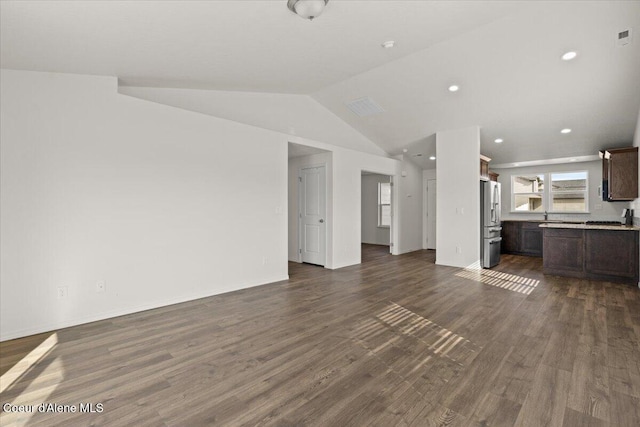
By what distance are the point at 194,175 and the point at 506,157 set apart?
24.3 ft

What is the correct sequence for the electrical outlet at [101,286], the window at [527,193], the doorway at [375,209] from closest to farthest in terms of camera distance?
1. the electrical outlet at [101,286]
2. the window at [527,193]
3. the doorway at [375,209]

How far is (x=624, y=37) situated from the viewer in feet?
11.8

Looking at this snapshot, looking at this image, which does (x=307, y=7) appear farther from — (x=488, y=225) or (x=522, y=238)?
(x=522, y=238)

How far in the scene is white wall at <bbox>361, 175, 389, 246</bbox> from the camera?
973cm

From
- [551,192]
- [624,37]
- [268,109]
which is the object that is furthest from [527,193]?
[268,109]

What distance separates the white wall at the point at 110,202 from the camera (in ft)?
9.66

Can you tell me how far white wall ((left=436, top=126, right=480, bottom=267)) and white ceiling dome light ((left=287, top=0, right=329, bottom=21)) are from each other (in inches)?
184

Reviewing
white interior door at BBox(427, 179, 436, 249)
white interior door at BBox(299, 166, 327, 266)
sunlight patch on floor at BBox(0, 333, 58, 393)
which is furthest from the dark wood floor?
white interior door at BBox(427, 179, 436, 249)

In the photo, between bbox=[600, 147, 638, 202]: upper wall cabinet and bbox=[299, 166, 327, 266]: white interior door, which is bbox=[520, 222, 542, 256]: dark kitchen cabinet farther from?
bbox=[299, 166, 327, 266]: white interior door

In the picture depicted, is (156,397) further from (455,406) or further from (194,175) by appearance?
(194,175)

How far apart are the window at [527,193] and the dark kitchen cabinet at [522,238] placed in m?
0.72

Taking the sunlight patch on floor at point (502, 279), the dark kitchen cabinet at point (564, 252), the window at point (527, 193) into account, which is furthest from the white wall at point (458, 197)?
the window at point (527, 193)

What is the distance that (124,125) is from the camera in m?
3.52

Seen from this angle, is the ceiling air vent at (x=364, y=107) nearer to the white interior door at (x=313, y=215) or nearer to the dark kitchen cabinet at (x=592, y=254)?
the white interior door at (x=313, y=215)
